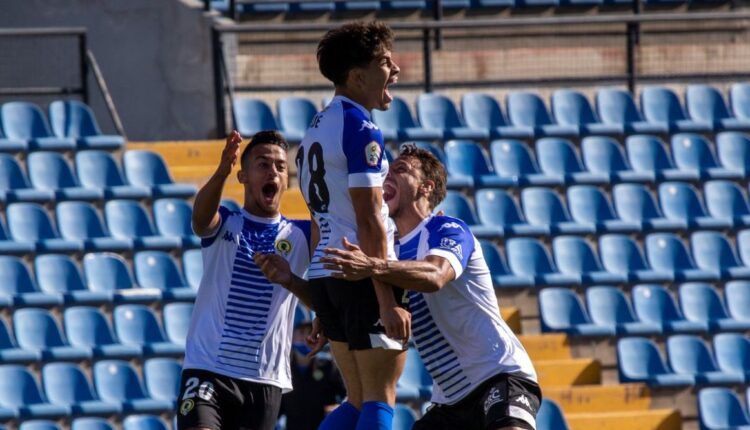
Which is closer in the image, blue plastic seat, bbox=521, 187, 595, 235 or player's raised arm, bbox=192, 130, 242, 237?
player's raised arm, bbox=192, 130, 242, 237

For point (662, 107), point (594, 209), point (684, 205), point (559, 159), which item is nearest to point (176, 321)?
point (594, 209)

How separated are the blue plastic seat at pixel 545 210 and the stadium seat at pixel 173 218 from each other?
7.85 feet

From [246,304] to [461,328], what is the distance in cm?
92

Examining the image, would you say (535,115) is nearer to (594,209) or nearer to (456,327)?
(594,209)

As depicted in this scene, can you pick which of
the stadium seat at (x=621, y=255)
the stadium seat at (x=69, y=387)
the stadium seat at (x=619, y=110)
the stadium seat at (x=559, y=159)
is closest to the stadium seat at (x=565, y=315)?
the stadium seat at (x=621, y=255)

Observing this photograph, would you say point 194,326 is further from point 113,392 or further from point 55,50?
point 55,50

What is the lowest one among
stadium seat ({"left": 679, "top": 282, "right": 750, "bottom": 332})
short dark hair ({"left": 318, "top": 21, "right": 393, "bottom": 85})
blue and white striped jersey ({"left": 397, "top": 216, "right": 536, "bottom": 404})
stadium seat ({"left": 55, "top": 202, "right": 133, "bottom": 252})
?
stadium seat ({"left": 679, "top": 282, "right": 750, "bottom": 332})

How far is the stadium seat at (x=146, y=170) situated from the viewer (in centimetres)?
1159

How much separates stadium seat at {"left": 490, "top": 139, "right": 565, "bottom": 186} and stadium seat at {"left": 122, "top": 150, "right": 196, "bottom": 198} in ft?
7.46

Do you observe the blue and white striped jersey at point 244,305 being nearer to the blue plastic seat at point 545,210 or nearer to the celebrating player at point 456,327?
the celebrating player at point 456,327

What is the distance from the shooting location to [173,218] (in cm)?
1121

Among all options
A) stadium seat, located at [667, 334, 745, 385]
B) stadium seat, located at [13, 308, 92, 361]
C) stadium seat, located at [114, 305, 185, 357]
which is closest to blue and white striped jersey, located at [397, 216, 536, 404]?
stadium seat, located at [114, 305, 185, 357]

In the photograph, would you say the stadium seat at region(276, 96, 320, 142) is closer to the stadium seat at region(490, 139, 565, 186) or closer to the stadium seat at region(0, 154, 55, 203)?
the stadium seat at region(490, 139, 565, 186)

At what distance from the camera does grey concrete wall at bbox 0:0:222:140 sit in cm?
1327
